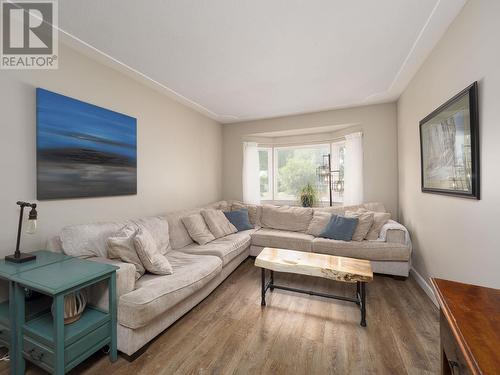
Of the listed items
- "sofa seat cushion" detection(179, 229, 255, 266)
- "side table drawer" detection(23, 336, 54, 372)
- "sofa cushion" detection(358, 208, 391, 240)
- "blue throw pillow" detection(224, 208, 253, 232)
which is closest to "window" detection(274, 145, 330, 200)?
"blue throw pillow" detection(224, 208, 253, 232)

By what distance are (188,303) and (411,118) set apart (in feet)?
11.3

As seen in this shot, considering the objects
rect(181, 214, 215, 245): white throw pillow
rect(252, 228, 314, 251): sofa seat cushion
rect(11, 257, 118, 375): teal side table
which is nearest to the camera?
rect(11, 257, 118, 375): teal side table

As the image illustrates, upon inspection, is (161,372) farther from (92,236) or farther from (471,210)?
(471,210)

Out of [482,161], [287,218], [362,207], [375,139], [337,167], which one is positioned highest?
[375,139]

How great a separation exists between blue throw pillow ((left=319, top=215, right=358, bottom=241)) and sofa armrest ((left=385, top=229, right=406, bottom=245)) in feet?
1.38

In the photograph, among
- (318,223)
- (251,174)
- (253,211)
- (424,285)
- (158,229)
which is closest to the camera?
(424,285)

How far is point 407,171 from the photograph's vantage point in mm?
3102

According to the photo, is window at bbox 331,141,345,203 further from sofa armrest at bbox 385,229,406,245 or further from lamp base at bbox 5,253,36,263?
lamp base at bbox 5,253,36,263

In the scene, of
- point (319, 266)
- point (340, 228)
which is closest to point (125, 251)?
point (319, 266)

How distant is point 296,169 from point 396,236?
2.27 m

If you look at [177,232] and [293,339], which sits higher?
[177,232]

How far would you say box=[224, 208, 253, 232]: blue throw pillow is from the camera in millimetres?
3780

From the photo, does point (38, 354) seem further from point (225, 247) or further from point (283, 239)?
point (283, 239)

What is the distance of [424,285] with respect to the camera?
8.28 ft
